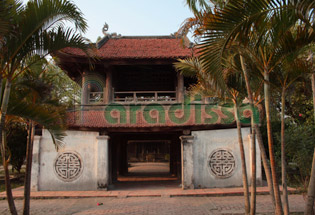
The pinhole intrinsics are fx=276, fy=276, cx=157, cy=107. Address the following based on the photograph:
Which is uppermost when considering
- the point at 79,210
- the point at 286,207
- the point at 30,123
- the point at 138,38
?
the point at 138,38

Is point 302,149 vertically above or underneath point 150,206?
above

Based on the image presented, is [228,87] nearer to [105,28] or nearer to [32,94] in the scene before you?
[32,94]

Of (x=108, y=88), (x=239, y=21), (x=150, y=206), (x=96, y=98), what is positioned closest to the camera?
(x=239, y=21)

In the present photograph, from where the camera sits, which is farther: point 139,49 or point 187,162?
point 139,49

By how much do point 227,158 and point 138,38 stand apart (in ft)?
28.5

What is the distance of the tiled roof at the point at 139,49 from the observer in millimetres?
11359

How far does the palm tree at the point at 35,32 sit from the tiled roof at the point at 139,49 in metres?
5.76

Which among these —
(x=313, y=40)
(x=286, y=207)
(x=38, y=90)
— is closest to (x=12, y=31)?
(x=38, y=90)

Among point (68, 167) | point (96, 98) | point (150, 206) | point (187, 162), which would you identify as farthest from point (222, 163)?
point (96, 98)

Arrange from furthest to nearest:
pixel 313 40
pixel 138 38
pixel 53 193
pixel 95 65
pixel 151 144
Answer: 1. pixel 151 144
2. pixel 138 38
3. pixel 95 65
4. pixel 53 193
5. pixel 313 40

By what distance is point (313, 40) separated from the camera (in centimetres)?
404

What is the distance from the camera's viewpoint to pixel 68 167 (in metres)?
9.54

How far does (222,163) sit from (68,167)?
535 cm

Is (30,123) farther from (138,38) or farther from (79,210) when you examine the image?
(138,38)
